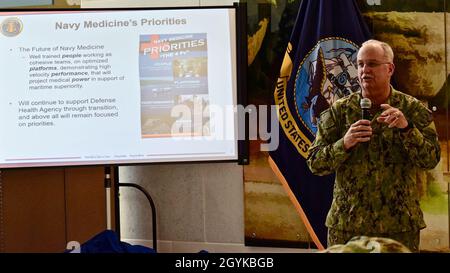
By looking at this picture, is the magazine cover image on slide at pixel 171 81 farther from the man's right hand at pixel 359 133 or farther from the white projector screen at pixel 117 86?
the man's right hand at pixel 359 133

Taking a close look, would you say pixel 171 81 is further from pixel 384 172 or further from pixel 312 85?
pixel 384 172

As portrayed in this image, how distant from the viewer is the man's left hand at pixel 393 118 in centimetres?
226

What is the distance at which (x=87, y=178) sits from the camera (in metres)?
3.65

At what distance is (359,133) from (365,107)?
102 millimetres

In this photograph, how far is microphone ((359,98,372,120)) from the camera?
2.30 m

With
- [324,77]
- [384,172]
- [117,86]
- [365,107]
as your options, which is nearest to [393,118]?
[365,107]

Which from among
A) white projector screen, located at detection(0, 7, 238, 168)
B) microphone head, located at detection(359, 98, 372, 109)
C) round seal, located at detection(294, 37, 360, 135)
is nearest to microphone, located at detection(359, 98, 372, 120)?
microphone head, located at detection(359, 98, 372, 109)

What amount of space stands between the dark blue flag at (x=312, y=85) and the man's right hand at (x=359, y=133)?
105 centimetres

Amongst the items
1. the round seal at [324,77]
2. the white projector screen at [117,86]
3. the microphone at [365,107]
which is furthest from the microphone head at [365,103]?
the white projector screen at [117,86]

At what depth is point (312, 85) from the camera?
3.40m
